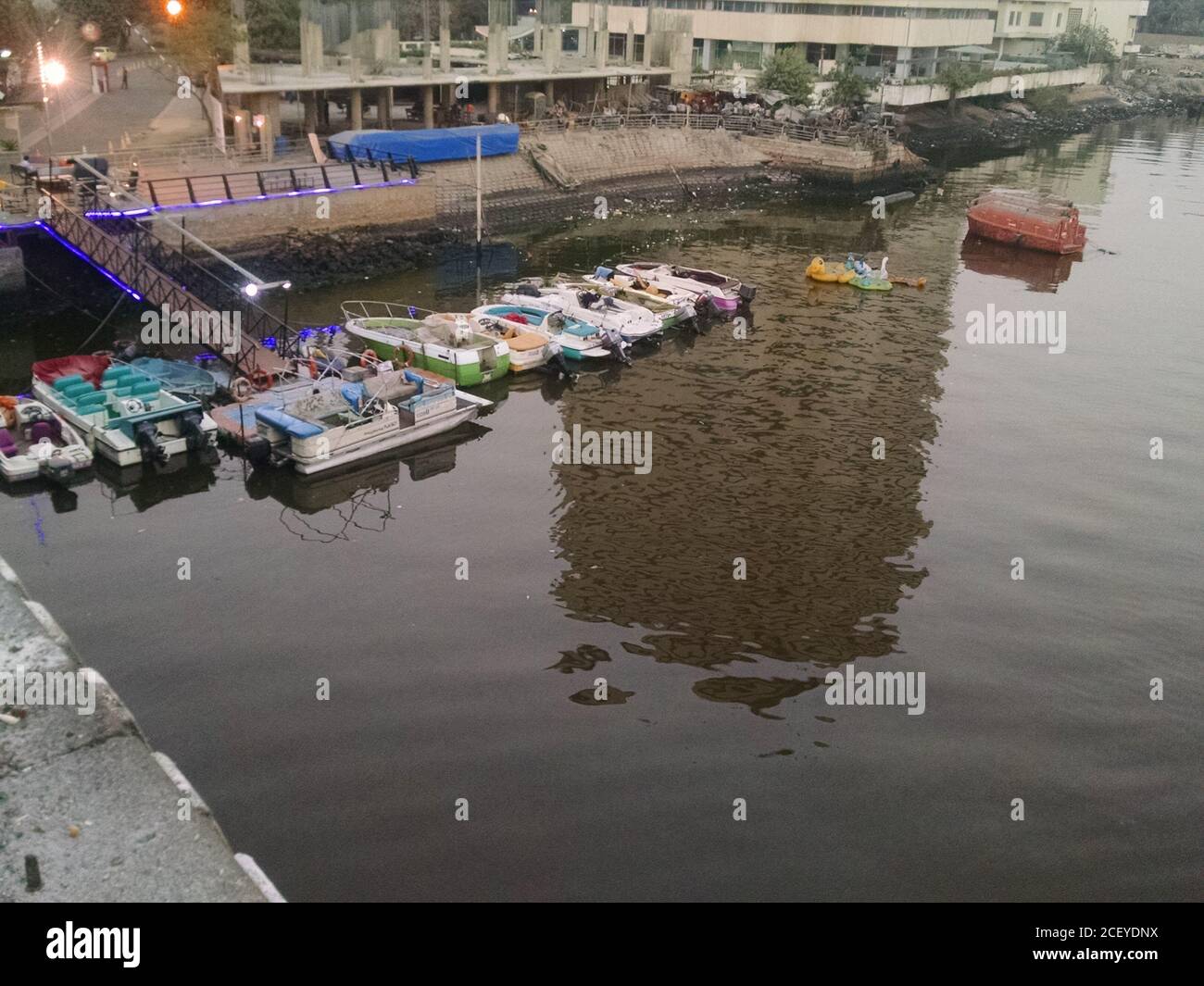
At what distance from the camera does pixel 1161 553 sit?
2530 centimetres

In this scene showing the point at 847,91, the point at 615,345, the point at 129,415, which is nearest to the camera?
the point at 129,415

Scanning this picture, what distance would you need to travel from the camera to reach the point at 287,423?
26.9 meters

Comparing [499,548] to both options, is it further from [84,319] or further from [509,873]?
[84,319]

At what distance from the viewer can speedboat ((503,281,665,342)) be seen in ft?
121

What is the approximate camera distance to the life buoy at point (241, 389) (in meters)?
29.0

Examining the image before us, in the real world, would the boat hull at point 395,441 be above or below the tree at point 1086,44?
below

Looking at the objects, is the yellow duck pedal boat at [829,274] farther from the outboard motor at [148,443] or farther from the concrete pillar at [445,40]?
the outboard motor at [148,443]

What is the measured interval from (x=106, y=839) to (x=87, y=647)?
7.15m

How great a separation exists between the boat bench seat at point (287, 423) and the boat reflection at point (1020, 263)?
113 ft

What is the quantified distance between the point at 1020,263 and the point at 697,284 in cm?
1984

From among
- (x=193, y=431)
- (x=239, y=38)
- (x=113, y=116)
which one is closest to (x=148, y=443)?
(x=193, y=431)

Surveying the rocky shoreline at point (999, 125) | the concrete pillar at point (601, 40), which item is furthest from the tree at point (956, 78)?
the concrete pillar at point (601, 40)

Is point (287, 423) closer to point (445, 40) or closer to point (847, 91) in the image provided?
point (445, 40)

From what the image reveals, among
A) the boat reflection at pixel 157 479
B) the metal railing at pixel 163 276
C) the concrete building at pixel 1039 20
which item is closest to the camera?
the boat reflection at pixel 157 479
